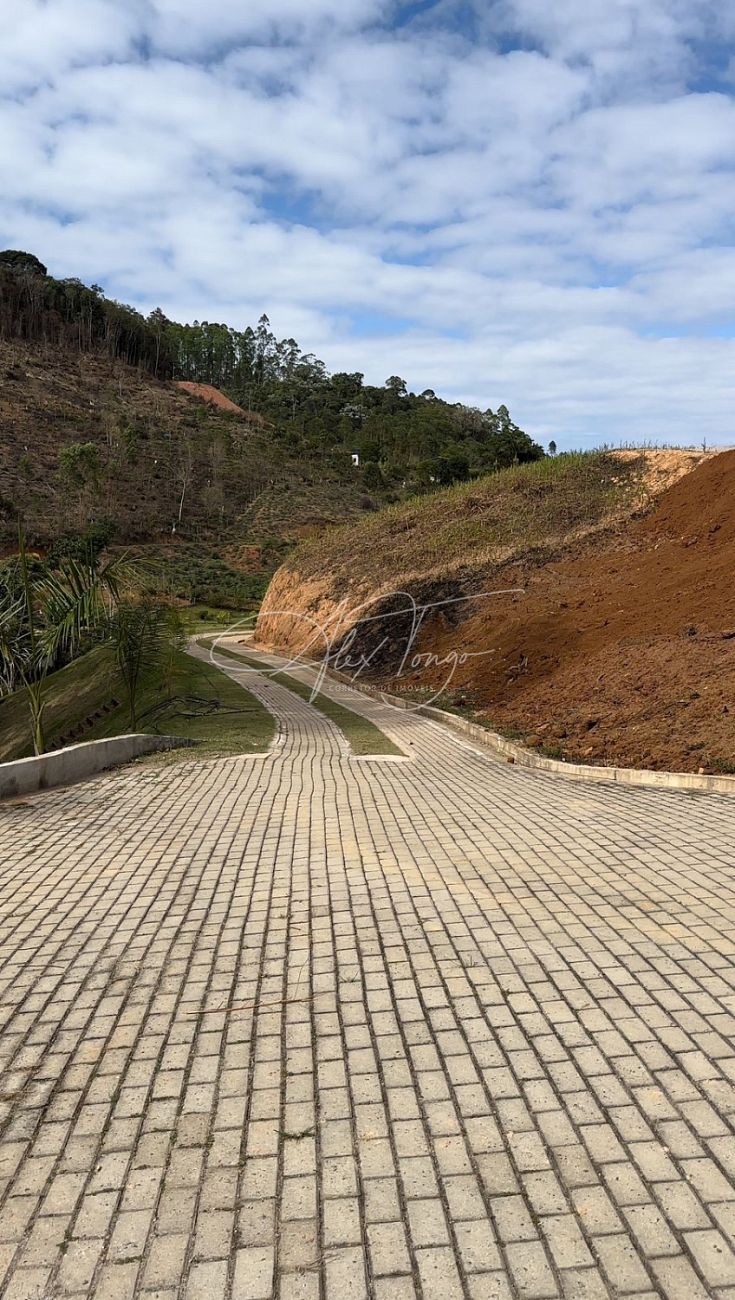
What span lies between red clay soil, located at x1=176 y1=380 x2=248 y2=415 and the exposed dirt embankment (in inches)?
3115

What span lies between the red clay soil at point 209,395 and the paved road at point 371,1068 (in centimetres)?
9808

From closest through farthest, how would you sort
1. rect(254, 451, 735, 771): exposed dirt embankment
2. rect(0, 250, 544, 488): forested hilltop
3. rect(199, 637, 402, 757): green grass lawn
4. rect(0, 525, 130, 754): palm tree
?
1. rect(254, 451, 735, 771): exposed dirt embankment
2. rect(0, 525, 130, 754): palm tree
3. rect(199, 637, 402, 757): green grass lawn
4. rect(0, 250, 544, 488): forested hilltop

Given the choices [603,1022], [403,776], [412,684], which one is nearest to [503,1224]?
[603,1022]

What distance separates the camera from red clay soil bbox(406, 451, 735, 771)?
32.9ft

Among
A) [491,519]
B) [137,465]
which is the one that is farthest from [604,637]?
[137,465]

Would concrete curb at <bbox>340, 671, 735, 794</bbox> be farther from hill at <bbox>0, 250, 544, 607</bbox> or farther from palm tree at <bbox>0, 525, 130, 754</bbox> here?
hill at <bbox>0, 250, 544, 607</bbox>

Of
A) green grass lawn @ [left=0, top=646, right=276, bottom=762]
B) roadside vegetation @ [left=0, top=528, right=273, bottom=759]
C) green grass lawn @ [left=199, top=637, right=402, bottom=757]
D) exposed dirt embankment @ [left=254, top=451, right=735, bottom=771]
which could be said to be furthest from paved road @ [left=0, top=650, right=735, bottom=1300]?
green grass lawn @ [left=0, top=646, right=276, bottom=762]

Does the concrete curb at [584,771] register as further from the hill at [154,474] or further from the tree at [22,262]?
the tree at [22,262]

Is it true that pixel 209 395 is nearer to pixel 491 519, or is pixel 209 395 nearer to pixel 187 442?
pixel 187 442

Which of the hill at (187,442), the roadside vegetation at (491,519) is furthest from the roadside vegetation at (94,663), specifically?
the hill at (187,442)

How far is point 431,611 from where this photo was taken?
22031 millimetres

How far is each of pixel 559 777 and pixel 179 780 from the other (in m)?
4.69

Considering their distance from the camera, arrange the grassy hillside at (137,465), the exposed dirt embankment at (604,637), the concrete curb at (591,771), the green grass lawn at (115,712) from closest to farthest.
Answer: the concrete curb at (591,771) < the exposed dirt embankment at (604,637) < the green grass lawn at (115,712) < the grassy hillside at (137,465)

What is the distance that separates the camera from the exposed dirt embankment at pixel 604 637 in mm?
10242
